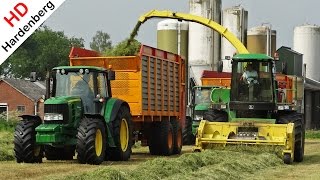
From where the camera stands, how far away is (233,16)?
45.7 meters

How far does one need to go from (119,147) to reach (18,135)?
2387mm

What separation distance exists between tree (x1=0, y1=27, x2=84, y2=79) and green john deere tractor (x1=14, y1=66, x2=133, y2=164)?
79.8 m

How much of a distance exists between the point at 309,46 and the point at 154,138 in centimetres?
4239

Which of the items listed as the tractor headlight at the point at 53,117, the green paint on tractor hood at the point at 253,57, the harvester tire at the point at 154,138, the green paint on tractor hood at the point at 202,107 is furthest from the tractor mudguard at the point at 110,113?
the green paint on tractor hood at the point at 202,107

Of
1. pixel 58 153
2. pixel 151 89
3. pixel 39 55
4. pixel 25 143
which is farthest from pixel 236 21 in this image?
pixel 39 55

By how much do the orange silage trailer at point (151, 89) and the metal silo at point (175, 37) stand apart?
71.8 feet

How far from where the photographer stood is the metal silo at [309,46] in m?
60.5

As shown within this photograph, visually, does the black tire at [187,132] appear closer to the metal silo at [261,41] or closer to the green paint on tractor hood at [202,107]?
the green paint on tractor hood at [202,107]

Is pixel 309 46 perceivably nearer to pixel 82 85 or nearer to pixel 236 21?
pixel 236 21

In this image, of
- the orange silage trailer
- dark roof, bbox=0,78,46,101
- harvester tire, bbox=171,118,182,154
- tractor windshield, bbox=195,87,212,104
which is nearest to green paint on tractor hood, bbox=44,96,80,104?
the orange silage trailer

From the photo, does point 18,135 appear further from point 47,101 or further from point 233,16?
point 233,16

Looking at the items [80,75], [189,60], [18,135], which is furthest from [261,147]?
[189,60]

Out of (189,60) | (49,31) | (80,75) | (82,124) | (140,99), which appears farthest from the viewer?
(49,31)

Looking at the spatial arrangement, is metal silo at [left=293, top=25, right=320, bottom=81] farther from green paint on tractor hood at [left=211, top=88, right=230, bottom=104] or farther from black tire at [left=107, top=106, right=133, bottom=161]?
black tire at [left=107, top=106, right=133, bottom=161]
